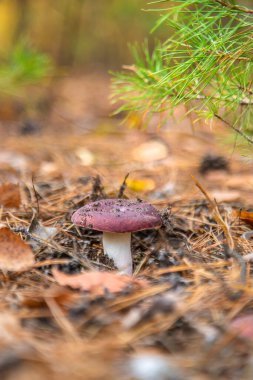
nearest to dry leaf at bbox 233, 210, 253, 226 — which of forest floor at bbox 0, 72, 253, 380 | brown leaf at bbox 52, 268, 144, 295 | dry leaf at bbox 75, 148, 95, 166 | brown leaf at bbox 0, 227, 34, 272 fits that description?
forest floor at bbox 0, 72, 253, 380

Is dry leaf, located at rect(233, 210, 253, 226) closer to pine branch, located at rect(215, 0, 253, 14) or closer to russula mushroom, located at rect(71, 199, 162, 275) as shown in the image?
russula mushroom, located at rect(71, 199, 162, 275)

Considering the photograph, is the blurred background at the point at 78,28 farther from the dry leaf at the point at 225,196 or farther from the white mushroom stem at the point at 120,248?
the white mushroom stem at the point at 120,248

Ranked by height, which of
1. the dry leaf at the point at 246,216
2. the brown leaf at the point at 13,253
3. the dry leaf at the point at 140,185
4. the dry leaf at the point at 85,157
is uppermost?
the brown leaf at the point at 13,253

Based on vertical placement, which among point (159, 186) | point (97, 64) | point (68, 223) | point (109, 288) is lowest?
point (97, 64)

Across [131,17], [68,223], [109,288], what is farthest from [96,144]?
[131,17]

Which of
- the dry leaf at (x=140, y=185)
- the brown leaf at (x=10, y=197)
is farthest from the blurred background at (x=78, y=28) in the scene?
the brown leaf at (x=10, y=197)

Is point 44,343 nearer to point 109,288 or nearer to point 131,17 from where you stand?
point 109,288

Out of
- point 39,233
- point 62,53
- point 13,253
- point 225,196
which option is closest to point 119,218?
point 13,253
